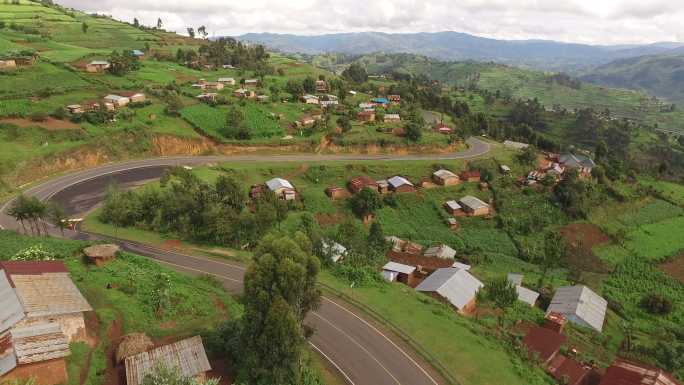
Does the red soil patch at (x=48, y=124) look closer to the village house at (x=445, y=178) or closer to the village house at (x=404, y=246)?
the village house at (x=404, y=246)

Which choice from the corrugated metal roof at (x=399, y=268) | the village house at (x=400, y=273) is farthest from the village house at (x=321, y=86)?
the village house at (x=400, y=273)

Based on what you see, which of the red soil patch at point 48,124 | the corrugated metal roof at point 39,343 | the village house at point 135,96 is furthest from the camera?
the village house at point 135,96

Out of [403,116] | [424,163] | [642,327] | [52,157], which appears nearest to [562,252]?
[642,327]

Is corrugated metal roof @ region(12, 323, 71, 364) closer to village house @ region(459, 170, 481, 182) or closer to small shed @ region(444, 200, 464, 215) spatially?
small shed @ region(444, 200, 464, 215)

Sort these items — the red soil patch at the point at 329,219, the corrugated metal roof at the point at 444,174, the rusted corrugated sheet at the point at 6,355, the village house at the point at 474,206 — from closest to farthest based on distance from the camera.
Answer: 1. the rusted corrugated sheet at the point at 6,355
2. the red soil patch at the point at 329,219
3. the village house at the point at 474,206
4. the corrugated metal roof at the point at 444,174

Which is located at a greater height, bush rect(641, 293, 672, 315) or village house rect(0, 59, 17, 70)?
village house rect(0, 59, 17, 70)

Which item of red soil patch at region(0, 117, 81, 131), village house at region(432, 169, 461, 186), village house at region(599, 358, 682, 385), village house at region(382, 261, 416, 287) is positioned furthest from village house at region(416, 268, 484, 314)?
red soil patch at region(0, 117, 81, 131)

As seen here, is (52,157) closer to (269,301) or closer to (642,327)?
(269,301)
